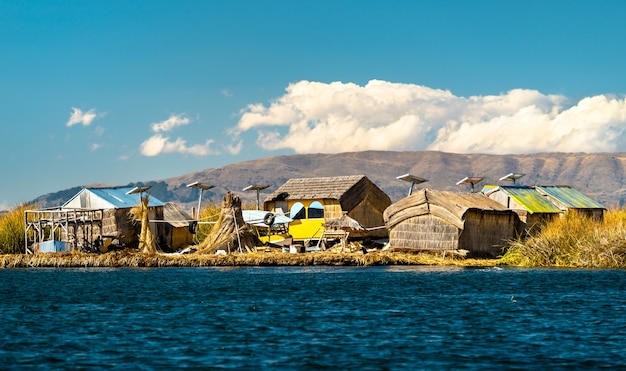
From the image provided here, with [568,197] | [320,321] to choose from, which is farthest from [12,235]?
[320,321]

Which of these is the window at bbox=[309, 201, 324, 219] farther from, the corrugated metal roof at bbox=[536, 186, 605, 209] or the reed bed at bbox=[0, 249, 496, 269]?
the corrugated metal roof at bbox=[536, 186, 605, 209]

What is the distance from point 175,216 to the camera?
5291 cm

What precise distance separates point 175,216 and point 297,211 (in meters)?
6.93

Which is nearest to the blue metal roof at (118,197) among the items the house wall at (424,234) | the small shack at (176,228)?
the small shack at (176,228)

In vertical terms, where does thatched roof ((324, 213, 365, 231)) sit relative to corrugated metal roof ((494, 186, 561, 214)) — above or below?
below

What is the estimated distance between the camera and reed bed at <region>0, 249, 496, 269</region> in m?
41.9

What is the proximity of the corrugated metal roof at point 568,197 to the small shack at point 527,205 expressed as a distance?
0.70 metres

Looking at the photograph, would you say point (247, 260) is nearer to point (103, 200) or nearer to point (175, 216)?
point (103, 200)

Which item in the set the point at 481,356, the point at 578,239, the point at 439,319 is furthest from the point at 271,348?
the point at 578,239

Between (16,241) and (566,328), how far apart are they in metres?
35.2

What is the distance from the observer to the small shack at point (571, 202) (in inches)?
1903

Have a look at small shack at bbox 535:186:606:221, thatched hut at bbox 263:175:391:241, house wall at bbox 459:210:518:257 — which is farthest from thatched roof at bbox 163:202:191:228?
small shack at bbox 535:186:606:221

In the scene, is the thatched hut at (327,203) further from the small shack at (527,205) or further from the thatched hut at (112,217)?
the thatched hut at (112,217)

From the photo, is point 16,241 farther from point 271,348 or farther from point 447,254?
point 271,348
